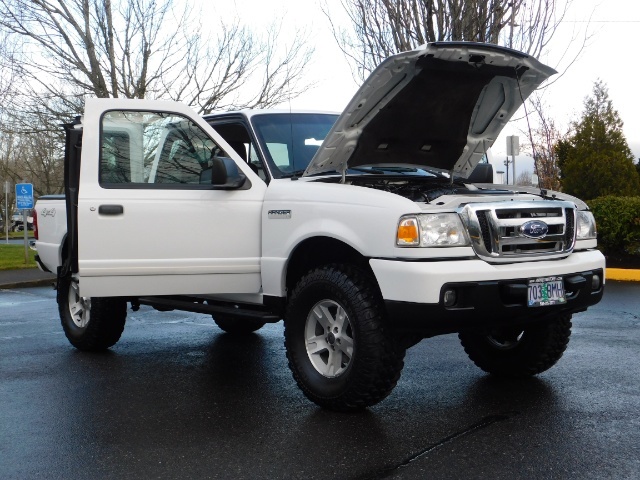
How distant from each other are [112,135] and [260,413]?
2313 millimetres

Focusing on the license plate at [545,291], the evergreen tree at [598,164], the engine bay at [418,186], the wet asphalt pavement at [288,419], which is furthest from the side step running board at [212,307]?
the evergreen tree at [598,164]

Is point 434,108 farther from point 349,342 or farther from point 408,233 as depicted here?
point 349,342

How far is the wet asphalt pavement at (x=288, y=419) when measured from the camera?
12.8ft

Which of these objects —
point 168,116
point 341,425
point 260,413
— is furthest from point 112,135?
point 341,425

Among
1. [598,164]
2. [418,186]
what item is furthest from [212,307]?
[598,164]

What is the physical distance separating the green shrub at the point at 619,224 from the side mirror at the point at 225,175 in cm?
1088

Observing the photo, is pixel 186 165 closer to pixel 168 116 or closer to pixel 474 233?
pixel 168 116

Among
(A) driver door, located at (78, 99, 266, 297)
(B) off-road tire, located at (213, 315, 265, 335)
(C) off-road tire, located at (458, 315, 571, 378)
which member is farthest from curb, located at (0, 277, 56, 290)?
(C) off-road tire, located at (458, 315, 571, 378)

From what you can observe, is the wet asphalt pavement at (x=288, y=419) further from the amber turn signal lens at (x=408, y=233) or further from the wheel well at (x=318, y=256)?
the amber turn signal lens at (x=408, y=233)

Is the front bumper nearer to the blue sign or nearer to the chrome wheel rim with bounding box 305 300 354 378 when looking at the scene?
the chrome wheel rim with bounding box 305 300 354 378

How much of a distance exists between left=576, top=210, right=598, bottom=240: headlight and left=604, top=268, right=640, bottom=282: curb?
8.59 m

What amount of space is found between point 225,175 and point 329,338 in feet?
4.25

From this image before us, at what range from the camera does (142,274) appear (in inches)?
215

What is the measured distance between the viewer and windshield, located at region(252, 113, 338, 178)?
226 inches
